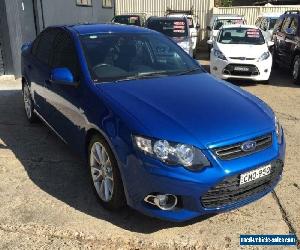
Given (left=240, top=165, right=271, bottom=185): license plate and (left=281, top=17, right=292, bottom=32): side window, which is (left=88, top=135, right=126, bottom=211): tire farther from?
(left=281, top=17, right=292, bottom=32): side window

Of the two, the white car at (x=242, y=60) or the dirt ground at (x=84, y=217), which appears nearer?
the dirt ground at (x=84, y=217)

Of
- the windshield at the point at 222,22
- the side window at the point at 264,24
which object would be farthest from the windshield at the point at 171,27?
the side window at the point at 264,24

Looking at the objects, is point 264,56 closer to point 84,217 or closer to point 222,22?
point 84,217

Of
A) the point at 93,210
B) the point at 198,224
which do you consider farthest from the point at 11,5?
the point at 198,224

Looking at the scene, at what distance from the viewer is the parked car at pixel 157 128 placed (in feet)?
10.5

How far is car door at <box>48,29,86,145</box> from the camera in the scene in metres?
4.18

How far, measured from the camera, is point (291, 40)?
10844mm

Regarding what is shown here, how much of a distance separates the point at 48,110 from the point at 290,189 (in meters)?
3.06

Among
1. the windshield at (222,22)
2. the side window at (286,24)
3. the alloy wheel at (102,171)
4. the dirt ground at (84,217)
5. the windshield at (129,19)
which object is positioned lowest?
the dirt ground at (84,217)

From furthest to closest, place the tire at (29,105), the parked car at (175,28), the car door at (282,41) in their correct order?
1. the parked car at (175,28)
2. the car door at (282,41)
3. the tire at (29,105)

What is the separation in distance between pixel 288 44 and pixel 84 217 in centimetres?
891

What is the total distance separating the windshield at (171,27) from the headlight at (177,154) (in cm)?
983

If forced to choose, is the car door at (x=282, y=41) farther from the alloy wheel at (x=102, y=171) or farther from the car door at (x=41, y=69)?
the alloy wheel at (x=102, y=171)

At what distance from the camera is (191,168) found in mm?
3158
